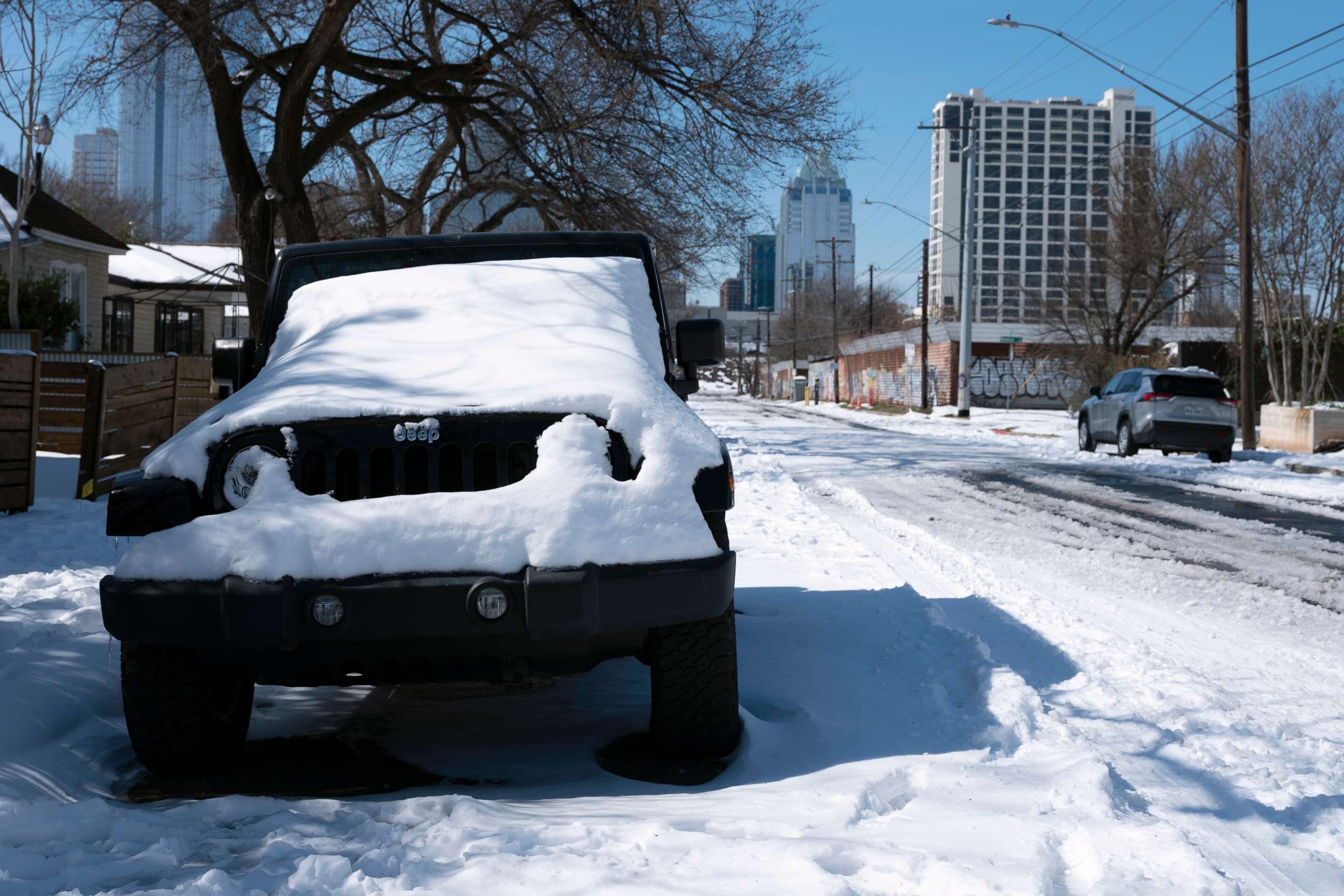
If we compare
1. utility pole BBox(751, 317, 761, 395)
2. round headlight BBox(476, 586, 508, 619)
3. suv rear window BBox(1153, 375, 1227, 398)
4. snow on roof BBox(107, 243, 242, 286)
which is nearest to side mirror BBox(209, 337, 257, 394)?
round headlight BBox(476, 586, 508, 619)

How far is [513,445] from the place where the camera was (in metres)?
3.54

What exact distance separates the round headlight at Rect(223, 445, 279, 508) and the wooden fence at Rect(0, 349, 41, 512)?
7.55 meters

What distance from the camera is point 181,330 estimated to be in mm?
41031

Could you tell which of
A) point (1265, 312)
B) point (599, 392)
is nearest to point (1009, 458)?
point (1265, 312)

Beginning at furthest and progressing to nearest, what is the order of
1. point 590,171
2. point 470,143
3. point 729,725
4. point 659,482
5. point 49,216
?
point 49,216 → point 470,143 → point 590,171 → point 729,725 → point 659,482

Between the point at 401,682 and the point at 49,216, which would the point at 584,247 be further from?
the point at 49,216

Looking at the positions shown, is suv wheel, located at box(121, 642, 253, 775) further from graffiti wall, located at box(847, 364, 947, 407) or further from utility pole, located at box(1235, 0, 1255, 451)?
graffiti wall, located at box(847, 364, 947, 407)

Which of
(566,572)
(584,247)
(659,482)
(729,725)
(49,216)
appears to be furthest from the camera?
(49,216)

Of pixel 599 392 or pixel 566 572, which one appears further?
pixel 599 392

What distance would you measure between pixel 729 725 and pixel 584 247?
264 cm

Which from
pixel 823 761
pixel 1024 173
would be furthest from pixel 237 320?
pixel 1024 173

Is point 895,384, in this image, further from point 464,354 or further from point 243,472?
point 243,472

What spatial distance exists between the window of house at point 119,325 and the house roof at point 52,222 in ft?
8.45

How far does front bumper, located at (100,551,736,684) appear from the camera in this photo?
3129 millimetres
